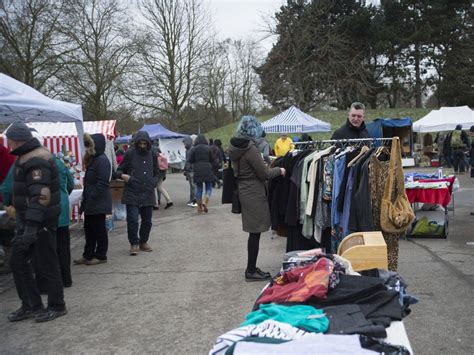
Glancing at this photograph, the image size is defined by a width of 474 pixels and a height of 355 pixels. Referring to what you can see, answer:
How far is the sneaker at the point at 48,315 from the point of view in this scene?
4.74 metres

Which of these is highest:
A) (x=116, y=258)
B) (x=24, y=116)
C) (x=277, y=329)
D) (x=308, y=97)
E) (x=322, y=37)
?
(x=322, y=37)

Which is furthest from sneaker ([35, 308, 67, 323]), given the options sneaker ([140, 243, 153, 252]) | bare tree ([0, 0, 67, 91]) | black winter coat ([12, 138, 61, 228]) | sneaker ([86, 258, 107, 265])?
bare tree ([0, 0, 67, 91])

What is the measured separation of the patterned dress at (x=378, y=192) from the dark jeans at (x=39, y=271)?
3154 mm

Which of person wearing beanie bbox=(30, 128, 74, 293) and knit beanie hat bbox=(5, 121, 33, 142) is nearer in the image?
knit beanie hat bbox=(5, 121, 33, 142)

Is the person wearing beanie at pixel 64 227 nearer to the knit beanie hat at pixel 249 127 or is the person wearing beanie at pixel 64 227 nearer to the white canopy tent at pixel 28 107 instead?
the white canopy tent at pixel 28 107

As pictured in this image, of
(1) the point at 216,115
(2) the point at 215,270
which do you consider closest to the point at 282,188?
(2) the point at 215,270

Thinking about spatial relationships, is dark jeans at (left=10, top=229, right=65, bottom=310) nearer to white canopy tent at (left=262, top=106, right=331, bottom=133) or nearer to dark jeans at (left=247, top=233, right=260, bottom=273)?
dark jeans at (left=247, top=233, right=260, bottom=273)

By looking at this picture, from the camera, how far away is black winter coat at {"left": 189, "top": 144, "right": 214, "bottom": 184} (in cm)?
1185

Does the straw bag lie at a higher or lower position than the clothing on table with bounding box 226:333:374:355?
higher

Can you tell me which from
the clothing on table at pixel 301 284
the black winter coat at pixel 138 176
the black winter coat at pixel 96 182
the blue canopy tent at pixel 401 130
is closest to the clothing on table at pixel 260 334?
the clothing on table at pixel 301 284

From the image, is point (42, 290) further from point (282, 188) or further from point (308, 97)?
point (308, 97)

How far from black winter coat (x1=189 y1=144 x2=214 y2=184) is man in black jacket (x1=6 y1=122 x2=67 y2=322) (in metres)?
7.05

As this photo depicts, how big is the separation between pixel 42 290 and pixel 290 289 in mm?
3881

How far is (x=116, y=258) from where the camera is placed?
7.49m
